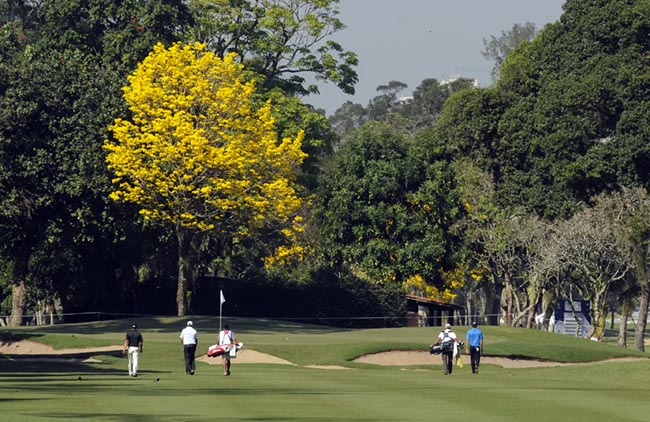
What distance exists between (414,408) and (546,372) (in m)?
18.6

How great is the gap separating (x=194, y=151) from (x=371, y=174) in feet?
60.4

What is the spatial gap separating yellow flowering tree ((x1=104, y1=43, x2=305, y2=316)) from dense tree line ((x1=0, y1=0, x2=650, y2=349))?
1601 mm

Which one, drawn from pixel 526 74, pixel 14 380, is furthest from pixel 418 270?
pixel 14 380

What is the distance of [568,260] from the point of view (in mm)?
75750

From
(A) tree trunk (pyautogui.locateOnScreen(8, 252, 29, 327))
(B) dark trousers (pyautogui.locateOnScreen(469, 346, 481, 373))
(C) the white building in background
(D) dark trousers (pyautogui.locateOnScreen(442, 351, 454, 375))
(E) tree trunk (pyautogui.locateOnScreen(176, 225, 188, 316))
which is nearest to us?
(D) dark trousers (pyautogui.locateOnScreen(442, 351, 454, 375))

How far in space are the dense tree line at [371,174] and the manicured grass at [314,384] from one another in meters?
8.60

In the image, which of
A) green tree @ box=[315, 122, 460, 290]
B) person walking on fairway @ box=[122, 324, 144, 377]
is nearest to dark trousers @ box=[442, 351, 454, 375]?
person walking on fairway @ box=[122, 324, 144, 377]

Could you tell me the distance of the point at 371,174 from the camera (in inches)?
3246

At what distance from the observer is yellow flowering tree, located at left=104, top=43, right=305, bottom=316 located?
6662 centimetres

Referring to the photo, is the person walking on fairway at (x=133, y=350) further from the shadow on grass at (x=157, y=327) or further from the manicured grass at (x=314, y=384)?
the shadow on grass at (x=157, y=327)

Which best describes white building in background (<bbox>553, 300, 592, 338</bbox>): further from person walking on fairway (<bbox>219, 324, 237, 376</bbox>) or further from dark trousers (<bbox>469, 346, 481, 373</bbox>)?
person walking on fairway (<bbox>219, 324, 237, 376</bbox>)

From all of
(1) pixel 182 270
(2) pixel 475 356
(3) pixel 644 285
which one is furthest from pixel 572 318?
(2) pixel 475 356

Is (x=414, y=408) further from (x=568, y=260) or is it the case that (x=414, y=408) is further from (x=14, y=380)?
(x=568, y=260)

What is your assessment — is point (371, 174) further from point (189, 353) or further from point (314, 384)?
point (314, 384)
